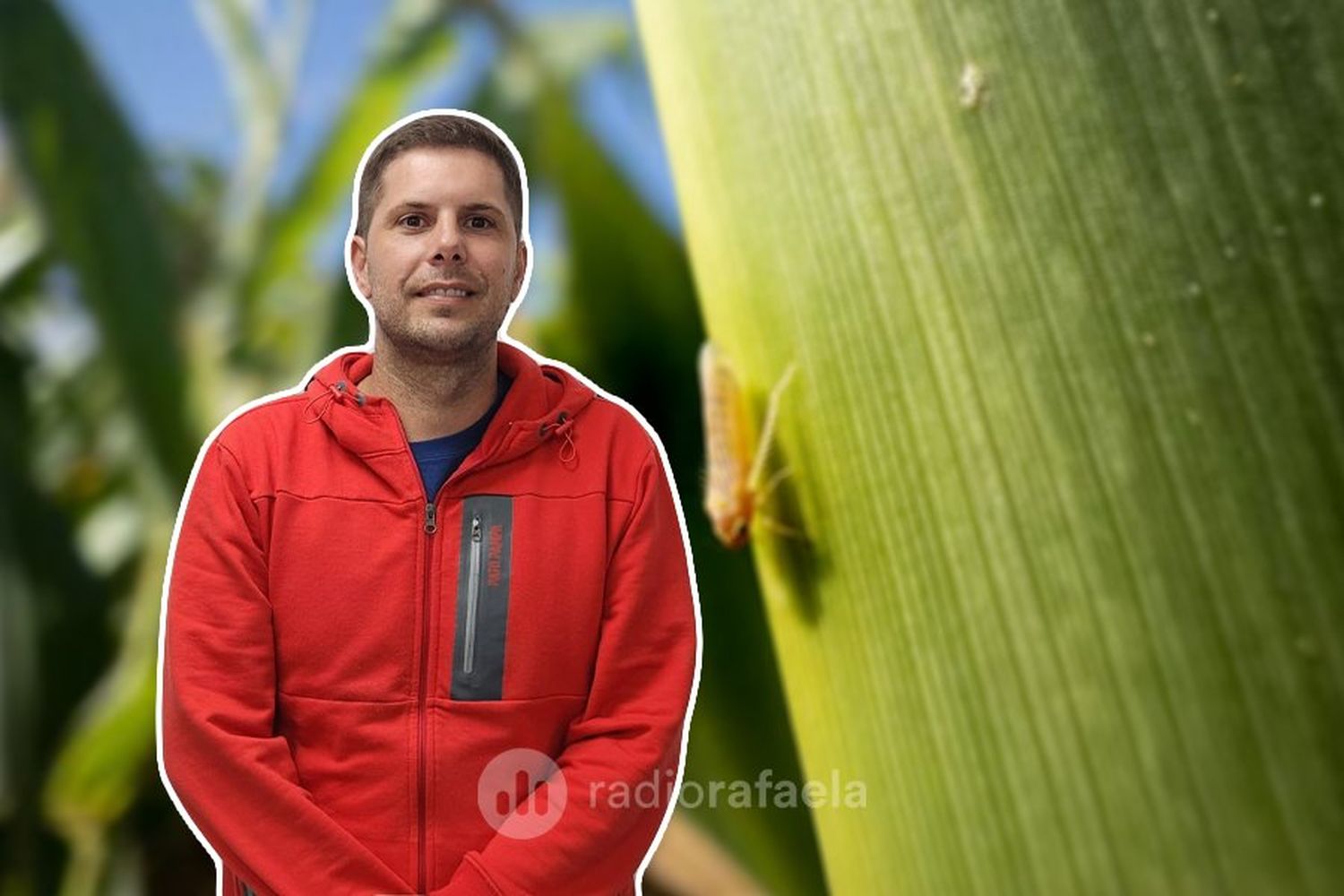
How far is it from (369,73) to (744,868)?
0.89 meters

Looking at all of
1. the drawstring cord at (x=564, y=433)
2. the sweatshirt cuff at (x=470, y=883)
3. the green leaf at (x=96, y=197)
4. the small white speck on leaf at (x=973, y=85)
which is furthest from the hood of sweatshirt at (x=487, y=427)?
the green leaf at (x=96, y=197)

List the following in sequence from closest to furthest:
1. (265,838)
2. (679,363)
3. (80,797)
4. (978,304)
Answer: (978,304) < (265,838) < (679,363) < (80,797)

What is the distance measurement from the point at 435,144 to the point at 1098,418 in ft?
0.91

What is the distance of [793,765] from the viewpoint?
67 centimetres

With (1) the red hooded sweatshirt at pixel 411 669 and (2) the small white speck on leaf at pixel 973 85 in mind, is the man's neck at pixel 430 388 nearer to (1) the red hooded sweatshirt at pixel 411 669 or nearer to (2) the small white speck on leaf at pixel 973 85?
(1) the red hooded sweatshirt at pixel 411 669

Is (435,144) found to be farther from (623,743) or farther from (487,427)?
(623,743)

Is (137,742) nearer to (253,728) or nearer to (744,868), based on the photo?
(744,868)

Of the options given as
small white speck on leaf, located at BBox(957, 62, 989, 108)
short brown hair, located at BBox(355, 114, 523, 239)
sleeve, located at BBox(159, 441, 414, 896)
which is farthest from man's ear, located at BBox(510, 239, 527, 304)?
small white speck on leaf, located at BBox(957, 62, 989, 108)

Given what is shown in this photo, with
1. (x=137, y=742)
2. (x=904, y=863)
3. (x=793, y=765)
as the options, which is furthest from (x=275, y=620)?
(x=137, y=742)

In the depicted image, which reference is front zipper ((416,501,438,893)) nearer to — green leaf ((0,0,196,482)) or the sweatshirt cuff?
the sweatshirt cuff

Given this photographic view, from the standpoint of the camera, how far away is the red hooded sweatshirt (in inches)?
15.7

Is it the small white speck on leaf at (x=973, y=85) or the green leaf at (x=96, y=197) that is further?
the green leaf at (x=96, y=197)

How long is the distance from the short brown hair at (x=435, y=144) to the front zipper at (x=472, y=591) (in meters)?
0.11

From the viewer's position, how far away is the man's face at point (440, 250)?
42 centimetres
